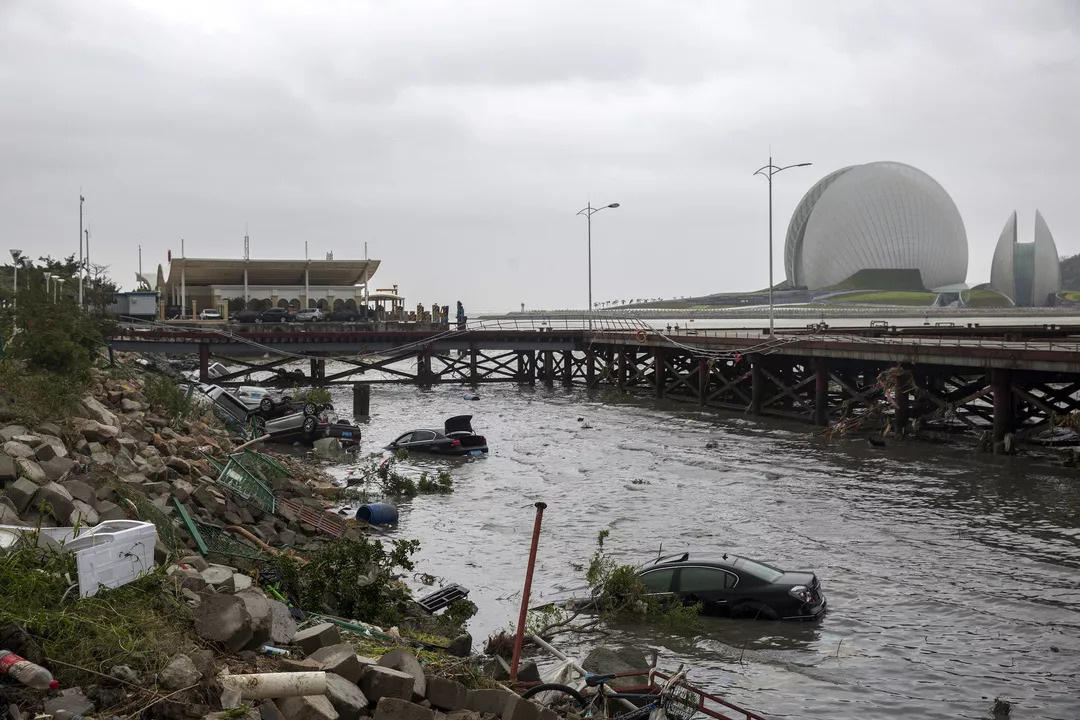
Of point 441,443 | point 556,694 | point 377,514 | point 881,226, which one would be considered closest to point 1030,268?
point 881,226

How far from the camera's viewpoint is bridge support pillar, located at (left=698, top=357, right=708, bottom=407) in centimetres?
4941

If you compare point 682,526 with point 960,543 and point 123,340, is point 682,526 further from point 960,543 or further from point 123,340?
point 123,340

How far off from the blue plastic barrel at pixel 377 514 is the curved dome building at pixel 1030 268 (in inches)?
6613

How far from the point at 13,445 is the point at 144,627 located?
583cm

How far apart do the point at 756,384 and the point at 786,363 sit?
2474 mm

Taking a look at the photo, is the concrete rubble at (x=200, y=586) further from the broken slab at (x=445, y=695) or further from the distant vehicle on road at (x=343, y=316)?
the distant vehicle on road at (x=343, y=316)

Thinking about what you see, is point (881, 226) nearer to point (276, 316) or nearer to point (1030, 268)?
point (1030, 268)

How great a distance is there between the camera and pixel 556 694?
10.5m

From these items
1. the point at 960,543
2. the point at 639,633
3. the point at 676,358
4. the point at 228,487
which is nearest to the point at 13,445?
the point at 228,487

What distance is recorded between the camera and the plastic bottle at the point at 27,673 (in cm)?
797

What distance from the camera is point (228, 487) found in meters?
18.8

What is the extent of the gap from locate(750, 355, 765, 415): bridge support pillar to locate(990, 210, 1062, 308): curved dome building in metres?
141

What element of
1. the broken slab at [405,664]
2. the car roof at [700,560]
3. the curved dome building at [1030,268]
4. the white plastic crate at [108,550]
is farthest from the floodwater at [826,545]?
the curved dome building at [1030,268]

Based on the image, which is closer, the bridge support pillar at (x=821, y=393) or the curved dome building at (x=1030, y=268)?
the bridge support pillar at (x=821, y=393)
